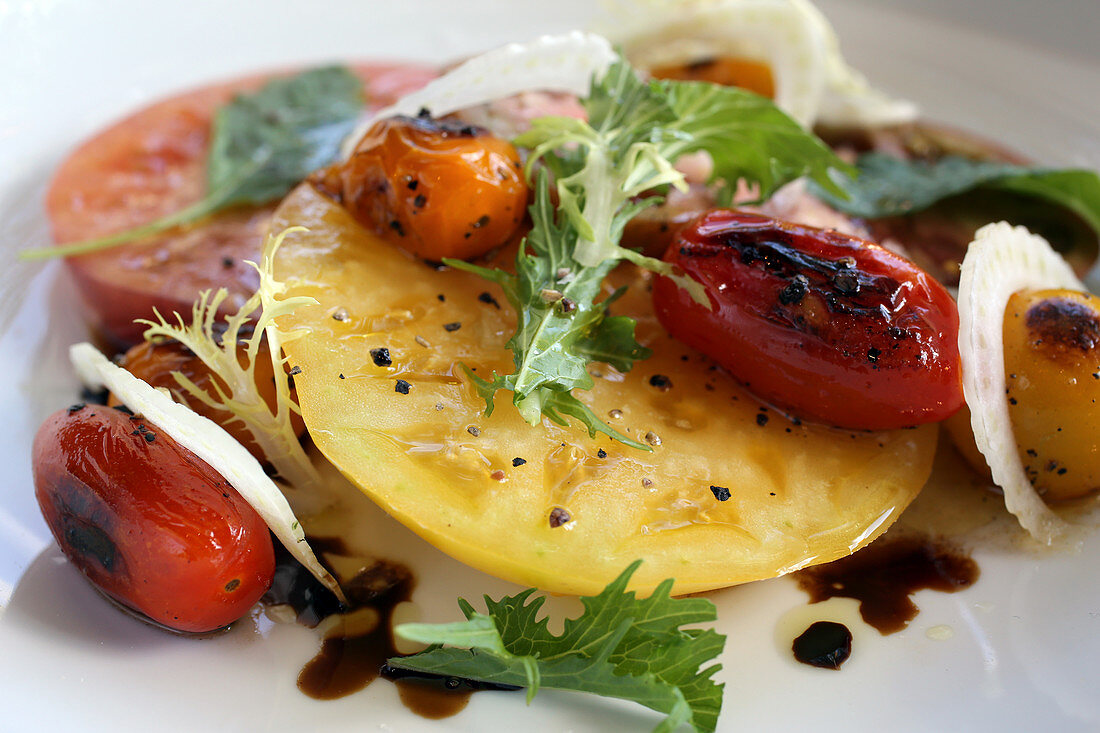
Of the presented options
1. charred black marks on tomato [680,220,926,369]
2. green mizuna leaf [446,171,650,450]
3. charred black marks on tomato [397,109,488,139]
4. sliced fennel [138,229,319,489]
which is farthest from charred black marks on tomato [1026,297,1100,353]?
sliced fennel [138,229,319,489]

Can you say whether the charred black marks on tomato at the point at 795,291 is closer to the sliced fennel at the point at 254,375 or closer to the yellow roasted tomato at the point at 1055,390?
the yellow roasted tomato at the point at 1055,390

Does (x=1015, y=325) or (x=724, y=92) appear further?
(x=724, y=92)

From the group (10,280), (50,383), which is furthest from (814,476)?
(10,280)

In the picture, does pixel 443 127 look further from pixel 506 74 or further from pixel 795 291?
pixel 795 291

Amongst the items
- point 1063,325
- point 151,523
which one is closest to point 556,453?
point 151,523

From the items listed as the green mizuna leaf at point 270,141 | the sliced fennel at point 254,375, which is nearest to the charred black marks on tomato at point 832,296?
the sliced fennel at point 254,375

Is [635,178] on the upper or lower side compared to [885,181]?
upper

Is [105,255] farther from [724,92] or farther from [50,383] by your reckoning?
[724,92]
